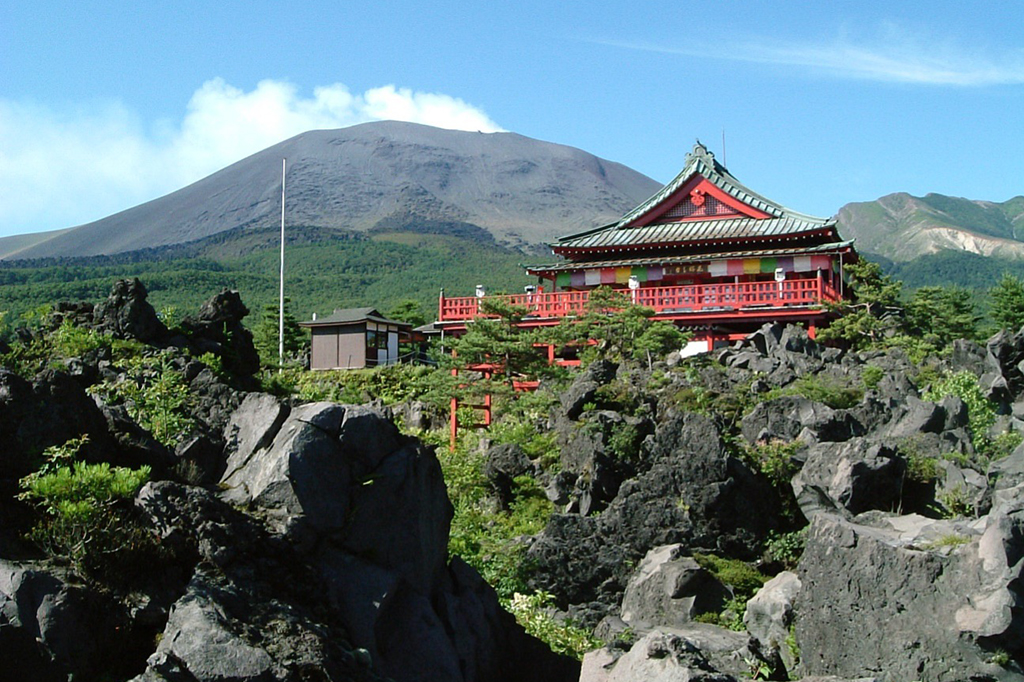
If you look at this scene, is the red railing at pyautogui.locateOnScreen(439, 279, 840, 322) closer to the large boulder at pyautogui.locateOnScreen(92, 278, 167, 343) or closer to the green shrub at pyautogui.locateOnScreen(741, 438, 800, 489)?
the green shrub at pyautogui.locateOnScreen(741, 438, 800, 489)

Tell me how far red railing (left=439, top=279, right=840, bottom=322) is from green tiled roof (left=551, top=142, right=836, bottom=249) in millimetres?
2747

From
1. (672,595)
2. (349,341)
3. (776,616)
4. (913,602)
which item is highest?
(349,341)

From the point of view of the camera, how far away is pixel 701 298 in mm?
29844

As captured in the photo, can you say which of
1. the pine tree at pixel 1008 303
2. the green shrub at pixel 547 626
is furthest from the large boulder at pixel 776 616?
the pine tree at pixel 1008 303

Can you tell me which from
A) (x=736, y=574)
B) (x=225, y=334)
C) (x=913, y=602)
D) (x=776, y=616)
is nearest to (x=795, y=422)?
(x=736, y=574)

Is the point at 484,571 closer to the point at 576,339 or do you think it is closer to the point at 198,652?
the point at 198,652

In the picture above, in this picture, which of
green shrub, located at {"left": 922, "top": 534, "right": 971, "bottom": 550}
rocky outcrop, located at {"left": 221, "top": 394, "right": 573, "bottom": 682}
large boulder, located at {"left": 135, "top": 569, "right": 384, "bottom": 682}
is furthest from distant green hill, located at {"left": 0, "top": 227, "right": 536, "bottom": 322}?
large boulder, located at {"left": 135, "top": 569, "right": 384, "bottom": 682}

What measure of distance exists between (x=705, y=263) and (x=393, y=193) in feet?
338

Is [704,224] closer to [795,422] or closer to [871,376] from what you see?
[871,376]

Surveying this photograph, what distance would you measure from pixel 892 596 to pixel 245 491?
655 centimetres

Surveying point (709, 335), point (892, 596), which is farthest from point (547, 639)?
point (709, 335)

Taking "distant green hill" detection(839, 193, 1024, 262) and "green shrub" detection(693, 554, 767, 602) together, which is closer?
"green shrub" detection(693, 554, 767, 602)

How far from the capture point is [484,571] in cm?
1508

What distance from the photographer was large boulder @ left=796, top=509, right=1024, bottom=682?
9539 millimetres
